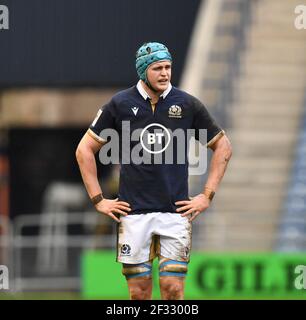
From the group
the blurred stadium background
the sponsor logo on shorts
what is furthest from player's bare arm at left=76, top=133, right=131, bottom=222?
the blurred stadium background

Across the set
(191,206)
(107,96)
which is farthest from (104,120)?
(107,96)

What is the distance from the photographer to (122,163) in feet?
26.0

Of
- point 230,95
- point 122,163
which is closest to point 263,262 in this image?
point 230,95

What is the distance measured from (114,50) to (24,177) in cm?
480

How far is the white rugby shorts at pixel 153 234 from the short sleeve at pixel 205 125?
20.8 inches

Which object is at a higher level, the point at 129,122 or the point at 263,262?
the point at 129,122

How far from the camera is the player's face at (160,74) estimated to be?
25.6 ft

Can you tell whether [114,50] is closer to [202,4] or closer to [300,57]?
[202,4]

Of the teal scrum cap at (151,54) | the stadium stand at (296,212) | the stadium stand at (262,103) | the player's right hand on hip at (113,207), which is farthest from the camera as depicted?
the stadium stand at (262,103)

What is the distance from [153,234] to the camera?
26.3ft

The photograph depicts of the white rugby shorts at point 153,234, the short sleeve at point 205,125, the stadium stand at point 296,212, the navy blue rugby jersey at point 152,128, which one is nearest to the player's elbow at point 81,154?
the navy blue rugby jersey at point 152,128

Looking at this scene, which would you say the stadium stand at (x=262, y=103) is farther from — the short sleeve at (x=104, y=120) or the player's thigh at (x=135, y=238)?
the short sleeve at (x=104, y=120)

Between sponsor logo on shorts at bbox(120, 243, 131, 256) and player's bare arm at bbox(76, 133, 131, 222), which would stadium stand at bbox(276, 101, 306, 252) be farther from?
player's bare arm at bbox(76, 133, 131, 222)

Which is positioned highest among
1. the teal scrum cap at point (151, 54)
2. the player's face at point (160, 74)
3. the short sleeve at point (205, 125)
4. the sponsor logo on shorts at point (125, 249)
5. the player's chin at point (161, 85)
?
the teal scrum cap at point (151, 54)
